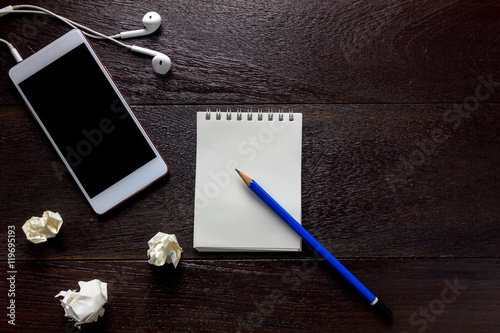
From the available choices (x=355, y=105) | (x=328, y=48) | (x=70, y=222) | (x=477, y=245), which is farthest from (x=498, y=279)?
(x=70, y=222)

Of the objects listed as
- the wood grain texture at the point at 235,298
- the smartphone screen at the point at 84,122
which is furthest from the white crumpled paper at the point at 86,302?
the smartphone screen at the point at 84,122

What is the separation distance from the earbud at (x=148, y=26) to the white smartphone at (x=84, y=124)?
2.5 inches

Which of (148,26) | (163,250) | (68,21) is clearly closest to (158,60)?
(148,26)

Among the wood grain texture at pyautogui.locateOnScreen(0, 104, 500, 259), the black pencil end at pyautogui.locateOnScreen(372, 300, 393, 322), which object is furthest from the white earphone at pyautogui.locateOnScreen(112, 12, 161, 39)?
the black pencil end at pyautogui.locateOnScreen(372, 300, 393, 322)

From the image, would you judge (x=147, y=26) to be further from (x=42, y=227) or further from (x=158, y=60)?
(x=42, y=227)

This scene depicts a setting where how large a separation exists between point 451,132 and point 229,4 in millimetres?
426

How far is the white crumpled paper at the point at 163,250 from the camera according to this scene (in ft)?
1.93

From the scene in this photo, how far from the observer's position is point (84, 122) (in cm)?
62

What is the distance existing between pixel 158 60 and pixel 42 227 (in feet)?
1.04

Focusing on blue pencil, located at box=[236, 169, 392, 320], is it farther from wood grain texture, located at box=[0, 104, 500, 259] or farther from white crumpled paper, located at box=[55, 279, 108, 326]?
white crumpled paper, located at box=[55, 279, 108, 326]

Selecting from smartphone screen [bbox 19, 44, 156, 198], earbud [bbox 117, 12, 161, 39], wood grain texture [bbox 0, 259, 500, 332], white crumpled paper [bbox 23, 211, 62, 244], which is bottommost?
wood grain texture [bbox 0, 259, 500, 332]

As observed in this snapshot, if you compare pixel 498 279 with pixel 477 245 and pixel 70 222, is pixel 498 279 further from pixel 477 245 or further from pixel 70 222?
pixel 70 222

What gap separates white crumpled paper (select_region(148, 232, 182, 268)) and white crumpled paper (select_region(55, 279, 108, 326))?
0.09m

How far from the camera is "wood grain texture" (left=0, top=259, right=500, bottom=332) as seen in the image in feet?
2.00
